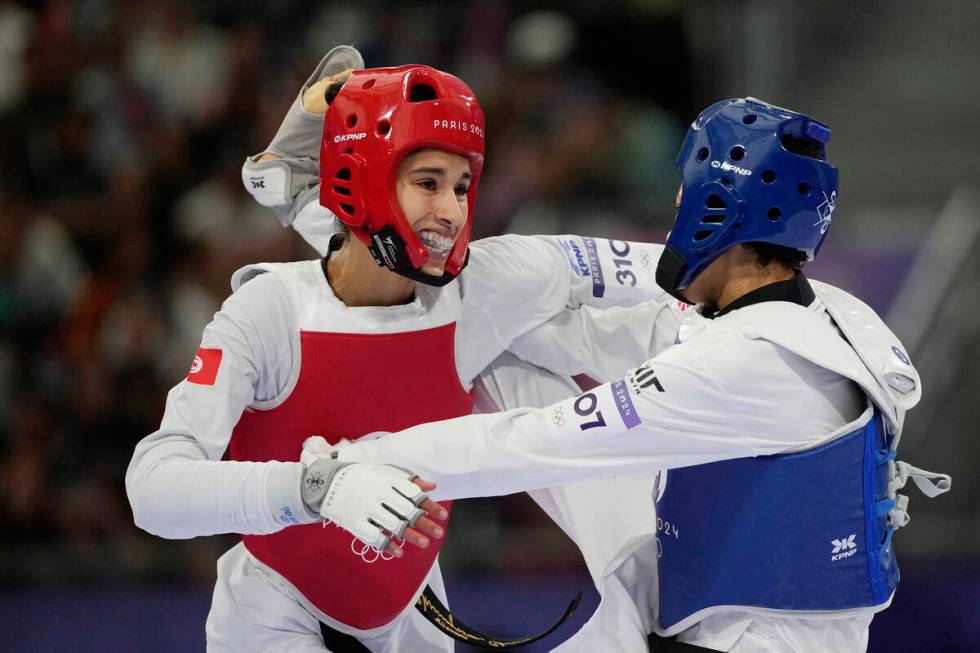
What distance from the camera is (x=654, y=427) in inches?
134

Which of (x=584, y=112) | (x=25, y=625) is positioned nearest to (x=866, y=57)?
(x=584, y=112)

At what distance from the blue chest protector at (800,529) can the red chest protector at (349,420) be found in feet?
3.55

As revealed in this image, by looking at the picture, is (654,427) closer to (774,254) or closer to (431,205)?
(774,254)

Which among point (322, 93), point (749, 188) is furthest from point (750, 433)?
point (322, 93)

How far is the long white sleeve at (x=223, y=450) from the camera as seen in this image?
11.1 feet

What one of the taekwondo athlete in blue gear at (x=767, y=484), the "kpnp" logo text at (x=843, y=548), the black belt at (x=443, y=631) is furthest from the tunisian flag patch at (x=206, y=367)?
the "kpnp" logo text at (x=843, y=548)

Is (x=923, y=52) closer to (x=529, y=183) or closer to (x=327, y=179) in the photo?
(x=529, y=183)

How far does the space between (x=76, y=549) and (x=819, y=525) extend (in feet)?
16.2

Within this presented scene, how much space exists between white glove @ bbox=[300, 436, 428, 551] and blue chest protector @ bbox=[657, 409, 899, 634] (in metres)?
0.92

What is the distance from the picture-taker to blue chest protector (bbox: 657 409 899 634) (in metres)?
3.43

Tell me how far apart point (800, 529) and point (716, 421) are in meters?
0.40

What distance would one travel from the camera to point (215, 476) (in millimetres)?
3426

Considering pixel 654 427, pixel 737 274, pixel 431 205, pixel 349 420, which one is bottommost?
pixel 349 420

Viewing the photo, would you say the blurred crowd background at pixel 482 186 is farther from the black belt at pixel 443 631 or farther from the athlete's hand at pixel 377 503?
the athlete's hand at pixel 377 503
